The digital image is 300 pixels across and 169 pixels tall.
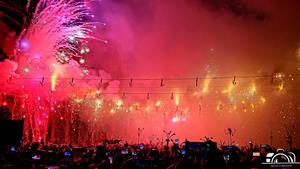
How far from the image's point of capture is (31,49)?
20719 millimetres

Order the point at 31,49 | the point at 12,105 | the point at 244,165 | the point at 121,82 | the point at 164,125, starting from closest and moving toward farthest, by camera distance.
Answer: the point at 244,165, the point at 31,49, the point at 12,105, the point at 121,82, the point at 164,125

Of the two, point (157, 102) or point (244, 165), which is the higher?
point (157, 102)

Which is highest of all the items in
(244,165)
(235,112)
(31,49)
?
(31,49)

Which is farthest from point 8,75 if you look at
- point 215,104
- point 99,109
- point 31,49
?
point 215,104

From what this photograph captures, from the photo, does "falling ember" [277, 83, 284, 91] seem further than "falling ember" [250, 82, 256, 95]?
No

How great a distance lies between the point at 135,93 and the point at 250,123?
13999mm

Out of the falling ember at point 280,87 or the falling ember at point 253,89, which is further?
the falling ember at point 253,89

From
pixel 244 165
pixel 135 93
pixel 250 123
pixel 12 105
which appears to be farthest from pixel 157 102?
pixel 244 165

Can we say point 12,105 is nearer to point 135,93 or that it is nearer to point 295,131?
point 135,93

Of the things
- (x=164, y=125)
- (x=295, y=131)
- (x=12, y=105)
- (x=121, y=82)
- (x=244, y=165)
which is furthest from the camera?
(x=164, y=125)

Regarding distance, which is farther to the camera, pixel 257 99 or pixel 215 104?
pixel 215 104

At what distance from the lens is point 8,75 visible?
2144 cm

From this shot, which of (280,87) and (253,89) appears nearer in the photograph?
(280,87)

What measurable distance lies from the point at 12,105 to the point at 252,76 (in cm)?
2422
